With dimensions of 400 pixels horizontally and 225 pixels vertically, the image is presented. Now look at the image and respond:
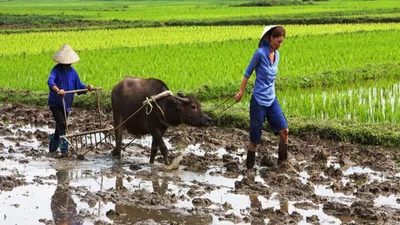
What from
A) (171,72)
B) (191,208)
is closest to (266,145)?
(191,208)

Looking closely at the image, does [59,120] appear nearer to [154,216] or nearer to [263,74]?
[263,74]

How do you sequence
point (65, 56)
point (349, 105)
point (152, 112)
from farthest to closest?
1. point (349, 105)
2. point (65, 56)
3. point (152, 112)

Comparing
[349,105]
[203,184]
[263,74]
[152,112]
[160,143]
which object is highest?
[263,74]

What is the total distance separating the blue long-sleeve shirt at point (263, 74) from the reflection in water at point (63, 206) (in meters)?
1.89

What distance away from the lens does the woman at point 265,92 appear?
6742mm

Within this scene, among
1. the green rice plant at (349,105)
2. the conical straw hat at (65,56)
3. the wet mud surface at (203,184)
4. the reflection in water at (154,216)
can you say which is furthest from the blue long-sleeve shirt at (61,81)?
the green rice plant at (349,105)

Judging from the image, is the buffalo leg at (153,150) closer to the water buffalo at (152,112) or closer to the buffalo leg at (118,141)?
the water buffalo at (152,112)

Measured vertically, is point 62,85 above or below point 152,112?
above

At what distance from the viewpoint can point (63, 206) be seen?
19.0 ft

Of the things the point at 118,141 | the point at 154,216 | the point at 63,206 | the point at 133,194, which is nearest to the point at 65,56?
the point at 118,141

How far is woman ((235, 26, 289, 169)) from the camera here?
6742mm

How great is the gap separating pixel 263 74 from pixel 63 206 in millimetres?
2198

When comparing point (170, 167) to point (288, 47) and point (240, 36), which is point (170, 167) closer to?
point (288, 47)

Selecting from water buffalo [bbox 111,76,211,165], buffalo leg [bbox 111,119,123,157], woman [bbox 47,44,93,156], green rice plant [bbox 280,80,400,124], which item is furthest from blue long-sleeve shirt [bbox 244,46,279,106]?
green rice plant [bbox 280,80,400,124]
